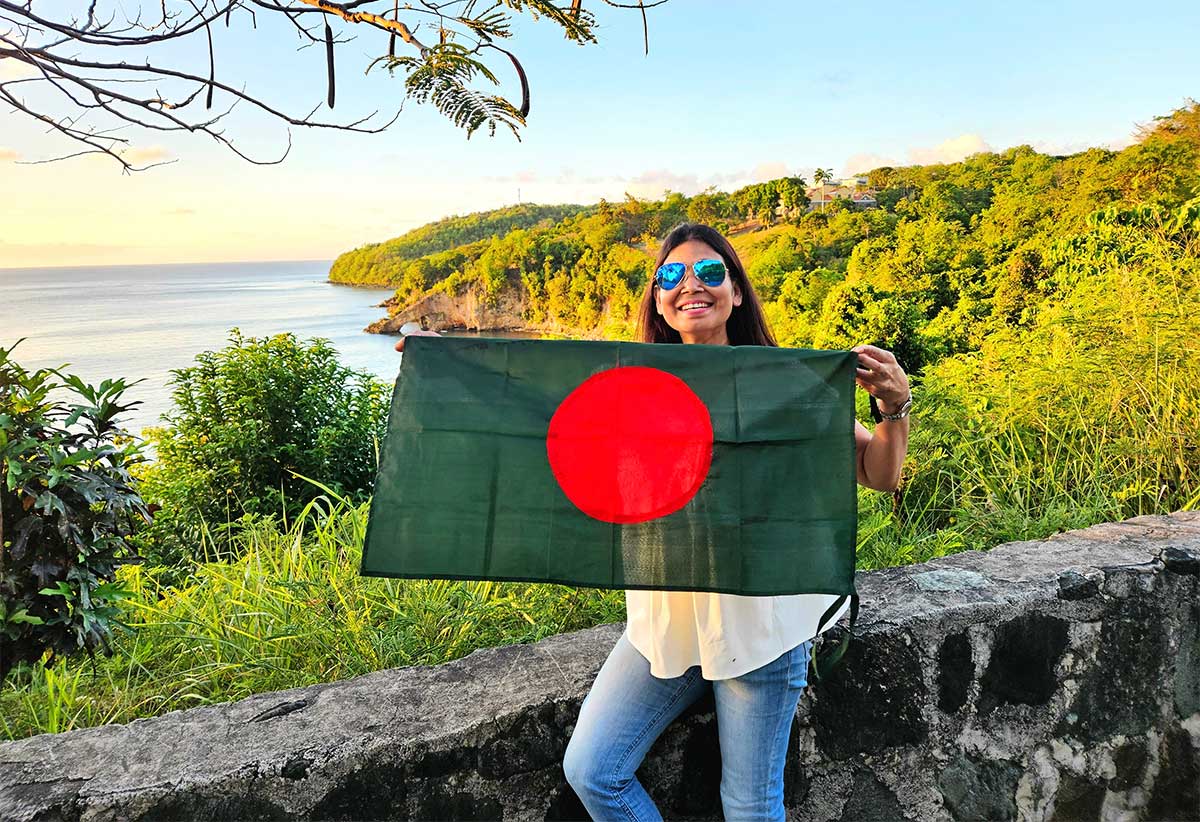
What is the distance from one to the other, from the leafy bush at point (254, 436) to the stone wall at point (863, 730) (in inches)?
151

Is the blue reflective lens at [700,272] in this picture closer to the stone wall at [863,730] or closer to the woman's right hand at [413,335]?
the woman's right hand at [413,335]

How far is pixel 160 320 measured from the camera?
21.6 metres

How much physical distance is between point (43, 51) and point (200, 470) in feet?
13.2

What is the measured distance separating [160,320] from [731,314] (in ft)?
77.5

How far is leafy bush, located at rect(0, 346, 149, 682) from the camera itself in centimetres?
201

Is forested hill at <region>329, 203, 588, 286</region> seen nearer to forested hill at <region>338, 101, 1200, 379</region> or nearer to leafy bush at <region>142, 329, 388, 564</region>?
forested hill at <region>338, 101, 1200, 379</region>

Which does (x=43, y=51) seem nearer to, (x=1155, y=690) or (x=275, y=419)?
(x=1155, y=690)

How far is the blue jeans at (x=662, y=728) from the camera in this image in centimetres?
143

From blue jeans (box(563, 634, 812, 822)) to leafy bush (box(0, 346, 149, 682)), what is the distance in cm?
146

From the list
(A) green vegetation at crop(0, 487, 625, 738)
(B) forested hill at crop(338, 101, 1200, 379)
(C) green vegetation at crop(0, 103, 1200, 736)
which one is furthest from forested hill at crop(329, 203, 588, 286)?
(A) green vegetation at crop(0, 487, 625, 738)

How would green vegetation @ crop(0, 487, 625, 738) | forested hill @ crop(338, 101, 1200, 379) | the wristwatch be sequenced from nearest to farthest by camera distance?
the wristwatch < green vegetation @ crop(0, 487, 625, 738) < forested hill @ crop(338, 101, 1200, 379)

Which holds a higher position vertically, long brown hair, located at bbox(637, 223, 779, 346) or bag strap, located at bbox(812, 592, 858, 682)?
long brown hair, located at bbox(637, 223, 779, 346)

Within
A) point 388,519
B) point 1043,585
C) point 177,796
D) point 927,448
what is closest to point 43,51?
point 388,519

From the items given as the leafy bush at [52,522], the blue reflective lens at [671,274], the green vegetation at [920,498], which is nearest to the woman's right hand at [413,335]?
the blue reflective lens at [671,274]
